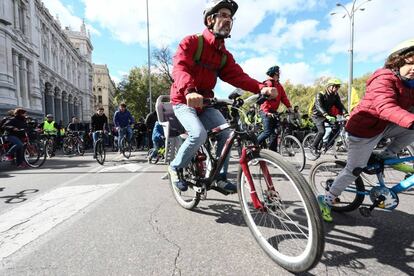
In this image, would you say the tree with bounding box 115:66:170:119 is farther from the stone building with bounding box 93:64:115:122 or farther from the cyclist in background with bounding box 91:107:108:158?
the stone building with bounding box 93:64:115:122

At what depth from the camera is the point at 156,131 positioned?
846 cm

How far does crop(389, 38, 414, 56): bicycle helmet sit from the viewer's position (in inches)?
92.9

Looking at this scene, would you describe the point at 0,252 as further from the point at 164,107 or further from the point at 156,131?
Result: the point at 156,131

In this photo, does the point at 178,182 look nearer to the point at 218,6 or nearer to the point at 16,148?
the point at 218,6

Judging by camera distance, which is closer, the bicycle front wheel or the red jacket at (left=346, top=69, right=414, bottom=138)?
the bicycle front wheel

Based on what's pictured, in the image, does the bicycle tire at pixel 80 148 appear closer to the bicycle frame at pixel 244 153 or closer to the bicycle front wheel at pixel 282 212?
the bicycle frame at pixel 244 153

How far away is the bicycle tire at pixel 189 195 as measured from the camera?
3335 millimetres

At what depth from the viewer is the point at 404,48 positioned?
94.1 inches

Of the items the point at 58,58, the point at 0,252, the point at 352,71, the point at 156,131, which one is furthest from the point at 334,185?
the point at 58,58

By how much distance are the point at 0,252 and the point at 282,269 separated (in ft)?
7.28

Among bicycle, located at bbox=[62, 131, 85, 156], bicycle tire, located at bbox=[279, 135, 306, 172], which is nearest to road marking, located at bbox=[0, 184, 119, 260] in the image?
bicycle tire, located at bbox=[279, 135, 306, 172]

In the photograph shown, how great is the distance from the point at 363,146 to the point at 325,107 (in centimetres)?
451

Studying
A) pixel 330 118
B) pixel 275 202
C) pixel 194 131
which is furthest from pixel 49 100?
pixel 275 202

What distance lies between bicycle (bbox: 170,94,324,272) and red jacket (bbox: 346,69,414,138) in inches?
32.9
